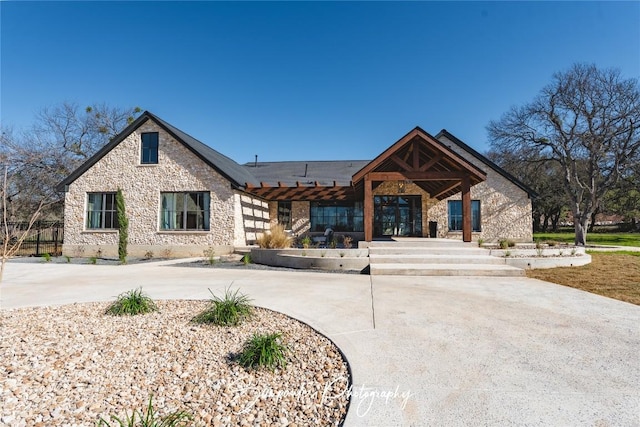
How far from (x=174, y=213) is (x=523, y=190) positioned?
18.8 m

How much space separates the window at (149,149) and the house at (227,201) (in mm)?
51

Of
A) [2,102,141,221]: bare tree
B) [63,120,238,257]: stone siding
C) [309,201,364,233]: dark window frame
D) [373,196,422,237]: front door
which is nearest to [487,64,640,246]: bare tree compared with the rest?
[373,196,422,237]: front door

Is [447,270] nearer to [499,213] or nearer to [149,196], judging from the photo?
[499,213]

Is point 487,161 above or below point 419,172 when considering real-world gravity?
above

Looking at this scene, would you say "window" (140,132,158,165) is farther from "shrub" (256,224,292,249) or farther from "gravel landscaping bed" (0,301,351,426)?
"gravel landscaping bed" (0,301,351,426)

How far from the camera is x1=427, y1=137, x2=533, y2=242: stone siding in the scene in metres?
17.0

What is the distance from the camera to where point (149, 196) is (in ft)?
Answer: 50.0

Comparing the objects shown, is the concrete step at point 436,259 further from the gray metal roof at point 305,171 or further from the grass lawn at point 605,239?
the grass lawn at point 605,239

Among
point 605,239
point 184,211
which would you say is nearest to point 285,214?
point 184,211

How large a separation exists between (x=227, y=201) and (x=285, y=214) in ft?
14.2

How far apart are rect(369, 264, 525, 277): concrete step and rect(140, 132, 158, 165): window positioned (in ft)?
41.2

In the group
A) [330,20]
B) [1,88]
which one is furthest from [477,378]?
[1,88]

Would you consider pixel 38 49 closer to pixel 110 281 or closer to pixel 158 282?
pixel 110 281

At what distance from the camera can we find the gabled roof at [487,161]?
672 inches
